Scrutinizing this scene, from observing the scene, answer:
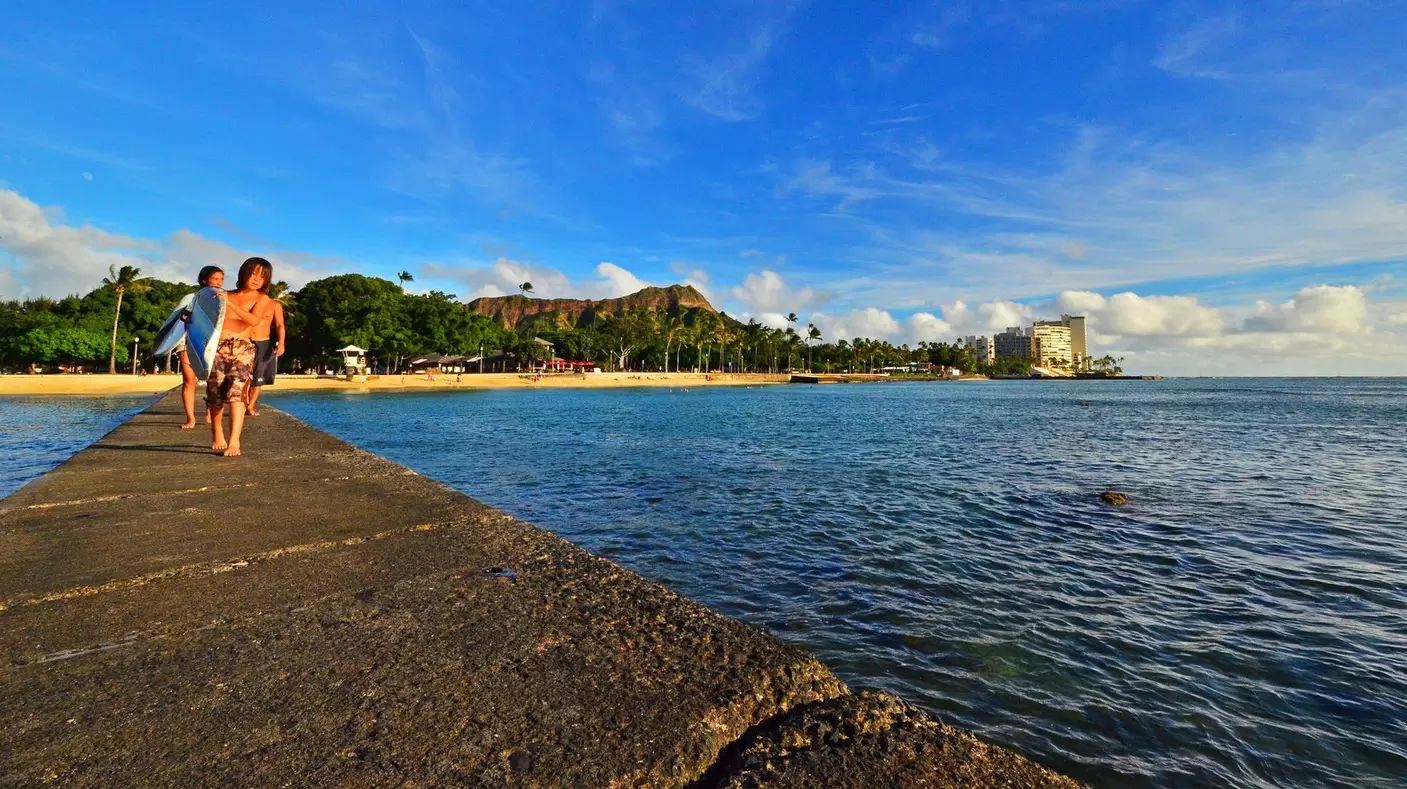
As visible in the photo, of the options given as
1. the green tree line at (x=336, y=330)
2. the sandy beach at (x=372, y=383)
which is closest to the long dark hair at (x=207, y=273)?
the sandy beach at (x=372, y=383)

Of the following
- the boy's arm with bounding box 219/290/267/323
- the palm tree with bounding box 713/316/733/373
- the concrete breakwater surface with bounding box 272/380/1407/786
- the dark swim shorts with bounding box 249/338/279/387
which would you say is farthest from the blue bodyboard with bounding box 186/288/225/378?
the palm tree with bounding box 713/316/733/373

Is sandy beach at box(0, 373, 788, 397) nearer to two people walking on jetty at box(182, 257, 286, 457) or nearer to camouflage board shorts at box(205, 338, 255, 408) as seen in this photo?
two people walking on jetty at box(182, 257, 286, 457)

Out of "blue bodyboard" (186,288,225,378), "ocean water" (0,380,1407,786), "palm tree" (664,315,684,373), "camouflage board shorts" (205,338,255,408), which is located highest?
"palm tree" (664,315,684,373)

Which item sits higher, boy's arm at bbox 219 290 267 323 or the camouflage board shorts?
boy's arm at bbox 219 290 267 323

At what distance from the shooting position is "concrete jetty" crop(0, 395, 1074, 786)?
1609 millimetres

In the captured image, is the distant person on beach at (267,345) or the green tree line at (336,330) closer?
the distant person on beach at (267,345)

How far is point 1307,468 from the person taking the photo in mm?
16062

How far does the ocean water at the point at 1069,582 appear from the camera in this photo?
4023mm

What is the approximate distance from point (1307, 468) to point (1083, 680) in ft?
56.0

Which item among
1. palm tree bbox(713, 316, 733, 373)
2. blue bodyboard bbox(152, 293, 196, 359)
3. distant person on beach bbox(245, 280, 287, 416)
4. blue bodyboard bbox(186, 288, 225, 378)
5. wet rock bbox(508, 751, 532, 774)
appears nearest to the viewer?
wet rock bbox(508, 751, 532, 774)

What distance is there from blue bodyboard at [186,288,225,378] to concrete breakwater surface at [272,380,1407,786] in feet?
14.4

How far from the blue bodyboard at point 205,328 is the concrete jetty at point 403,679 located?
117 inches

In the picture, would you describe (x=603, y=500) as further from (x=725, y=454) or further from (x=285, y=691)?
(x=285, y=691)

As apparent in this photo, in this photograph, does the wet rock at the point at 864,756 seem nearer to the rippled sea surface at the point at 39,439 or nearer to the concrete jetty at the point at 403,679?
the concrete jetty at the point at 403,679
